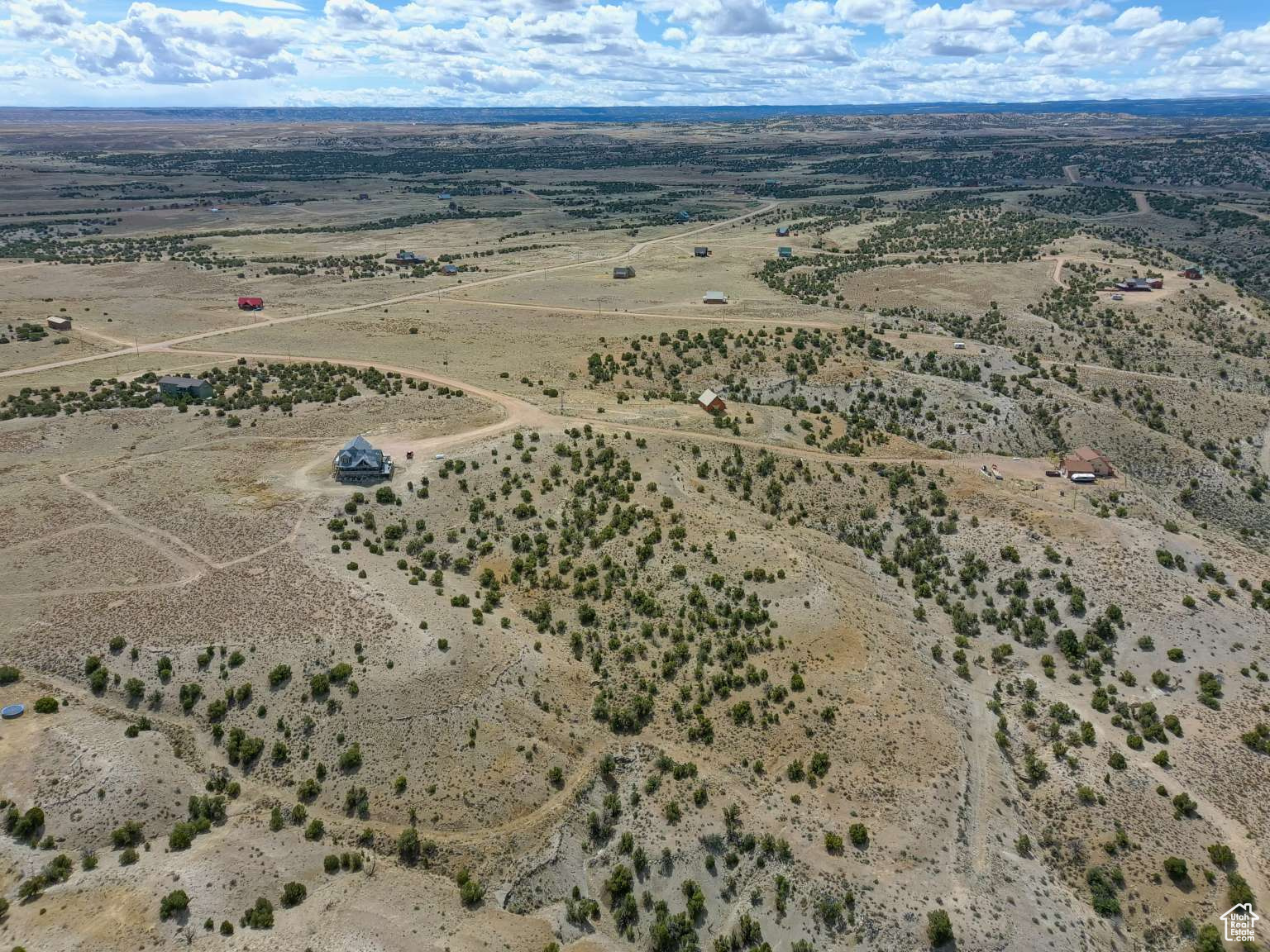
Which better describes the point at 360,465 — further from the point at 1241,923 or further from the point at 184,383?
the point at 1241,923

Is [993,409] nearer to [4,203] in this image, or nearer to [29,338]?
[29,338]

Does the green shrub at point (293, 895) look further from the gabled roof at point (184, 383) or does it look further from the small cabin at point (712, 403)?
the gabled roof at point (184, 383)

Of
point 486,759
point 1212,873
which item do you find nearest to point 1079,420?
point 1212,873

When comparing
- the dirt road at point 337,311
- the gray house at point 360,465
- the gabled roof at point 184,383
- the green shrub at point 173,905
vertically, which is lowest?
the green shrub at point 173,905

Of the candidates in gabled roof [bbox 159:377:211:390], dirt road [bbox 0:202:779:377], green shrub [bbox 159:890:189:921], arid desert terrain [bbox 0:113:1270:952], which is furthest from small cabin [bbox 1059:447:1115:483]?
dirt road [bbox 0:202:779:377]

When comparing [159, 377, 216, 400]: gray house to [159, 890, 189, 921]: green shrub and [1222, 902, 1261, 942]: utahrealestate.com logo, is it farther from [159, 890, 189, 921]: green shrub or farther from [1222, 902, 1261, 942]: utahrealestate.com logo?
[1222, 902, 1261, 942]: utahrealestate.com logo

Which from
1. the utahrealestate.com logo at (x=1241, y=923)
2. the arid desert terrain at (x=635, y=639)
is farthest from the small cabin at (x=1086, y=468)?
the utahrealestate.com logo at (x=1241, y=923)
